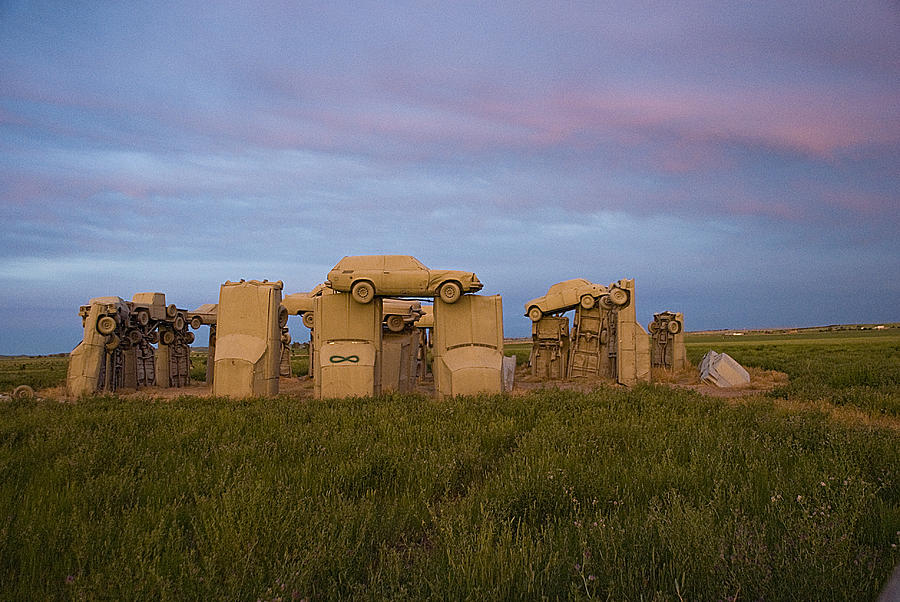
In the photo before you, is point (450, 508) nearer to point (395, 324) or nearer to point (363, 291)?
point (363, 291)

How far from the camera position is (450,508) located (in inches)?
166

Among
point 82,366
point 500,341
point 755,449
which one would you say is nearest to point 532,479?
point 755,449

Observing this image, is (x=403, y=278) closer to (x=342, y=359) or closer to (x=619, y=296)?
(x=342, y=359)

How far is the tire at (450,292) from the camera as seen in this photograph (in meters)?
12.8

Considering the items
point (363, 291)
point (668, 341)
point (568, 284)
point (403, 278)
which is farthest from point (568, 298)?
point (363, 291)

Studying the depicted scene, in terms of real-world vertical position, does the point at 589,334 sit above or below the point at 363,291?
below

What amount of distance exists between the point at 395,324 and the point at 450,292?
16.0ft

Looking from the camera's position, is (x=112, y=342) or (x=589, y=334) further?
(x=589, y=334)

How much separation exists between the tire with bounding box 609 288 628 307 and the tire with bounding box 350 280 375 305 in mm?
7617

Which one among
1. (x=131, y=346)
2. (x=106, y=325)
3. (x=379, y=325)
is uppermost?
(x=106, y=325)

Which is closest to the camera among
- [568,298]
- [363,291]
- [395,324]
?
[363,291]

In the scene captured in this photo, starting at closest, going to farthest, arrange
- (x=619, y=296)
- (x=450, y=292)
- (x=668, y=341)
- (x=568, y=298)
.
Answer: (x=450, y=292), (x=619, y=296), (x=568, y=298), (x=668, y=341)

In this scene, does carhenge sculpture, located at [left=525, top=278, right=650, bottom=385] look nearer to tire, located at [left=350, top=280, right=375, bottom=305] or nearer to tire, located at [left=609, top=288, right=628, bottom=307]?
tire, located at [left=609, top=288, right=628, bottom=307]

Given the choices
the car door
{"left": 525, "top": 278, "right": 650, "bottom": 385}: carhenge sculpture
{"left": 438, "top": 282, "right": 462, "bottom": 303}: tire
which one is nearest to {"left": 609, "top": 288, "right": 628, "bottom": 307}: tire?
{"left": 525, "top": 278, "right": 650, "bottom": 385}: carhenge sculpture
